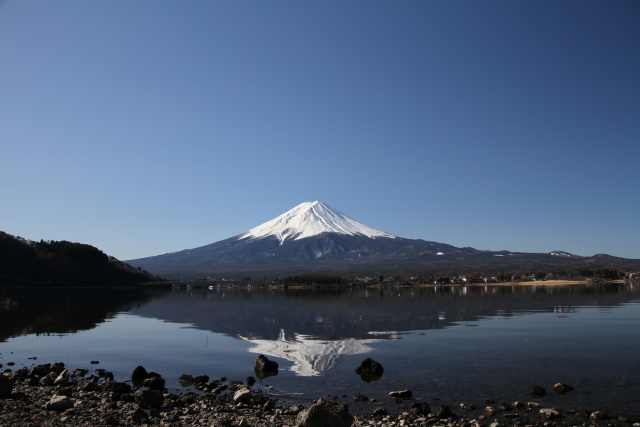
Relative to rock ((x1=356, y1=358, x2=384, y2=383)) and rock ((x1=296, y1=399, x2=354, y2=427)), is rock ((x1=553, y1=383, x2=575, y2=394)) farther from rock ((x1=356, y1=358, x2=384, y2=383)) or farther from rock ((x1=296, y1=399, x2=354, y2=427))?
rock ((x1=296, y1=399, x2=354, y2=427))

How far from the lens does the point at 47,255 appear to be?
11025cm

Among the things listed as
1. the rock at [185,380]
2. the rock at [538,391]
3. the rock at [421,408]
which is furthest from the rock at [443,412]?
the rock at [185,380]

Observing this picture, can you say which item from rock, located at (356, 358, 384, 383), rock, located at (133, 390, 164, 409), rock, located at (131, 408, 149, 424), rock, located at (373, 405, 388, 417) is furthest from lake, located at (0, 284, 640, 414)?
rock, located at (131, 408, 149, 424)

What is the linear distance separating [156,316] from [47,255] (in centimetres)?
7659

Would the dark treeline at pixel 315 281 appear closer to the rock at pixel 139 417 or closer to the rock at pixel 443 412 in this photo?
the rock at pixel 443 412

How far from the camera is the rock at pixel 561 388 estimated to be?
16.2m

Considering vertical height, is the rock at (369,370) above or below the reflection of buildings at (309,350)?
above

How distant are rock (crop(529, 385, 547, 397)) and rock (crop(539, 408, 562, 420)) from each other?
2309 mm

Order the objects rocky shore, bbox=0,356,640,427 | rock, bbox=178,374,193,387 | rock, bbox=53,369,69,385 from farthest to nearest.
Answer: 1. rock, bbox=178,374,193,387
2. rock, bbox=53,369,69,385
3. rocky shore, bbox=0,356,640,427

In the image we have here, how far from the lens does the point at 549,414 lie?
13.5 m

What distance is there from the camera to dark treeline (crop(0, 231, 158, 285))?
101 m

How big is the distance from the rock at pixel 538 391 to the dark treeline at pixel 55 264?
344 feet

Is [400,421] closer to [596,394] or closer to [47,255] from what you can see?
[596,394]

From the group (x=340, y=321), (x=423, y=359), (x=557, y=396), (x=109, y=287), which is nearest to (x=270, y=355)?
(x=423, y=359)
